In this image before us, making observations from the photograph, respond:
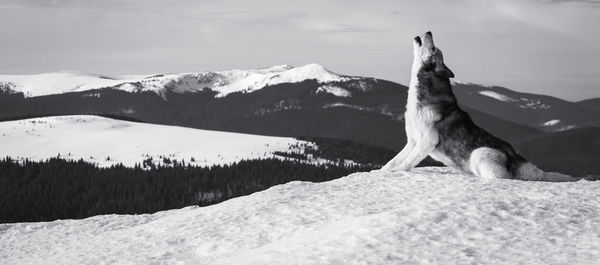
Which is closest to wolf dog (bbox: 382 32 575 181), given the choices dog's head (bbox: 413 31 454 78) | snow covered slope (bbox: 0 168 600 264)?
dog's head (bbox: 413 31 454 78)

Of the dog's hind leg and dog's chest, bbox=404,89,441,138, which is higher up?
dog's chest, bbox=404,89,441,138

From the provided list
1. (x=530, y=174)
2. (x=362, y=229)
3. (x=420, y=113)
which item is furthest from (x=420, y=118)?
(x=362, y=229)

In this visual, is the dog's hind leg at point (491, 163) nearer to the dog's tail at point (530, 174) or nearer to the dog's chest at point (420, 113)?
the dog's tail at point (530, 174)

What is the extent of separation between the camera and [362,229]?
9.55 m

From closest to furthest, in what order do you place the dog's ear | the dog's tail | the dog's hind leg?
the dog's hind leg < the dog's tail < the dog's ear

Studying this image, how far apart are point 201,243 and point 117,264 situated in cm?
154

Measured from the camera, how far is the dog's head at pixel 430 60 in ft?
44.6

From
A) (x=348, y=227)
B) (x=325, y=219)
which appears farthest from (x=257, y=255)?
(x=325, y=219)

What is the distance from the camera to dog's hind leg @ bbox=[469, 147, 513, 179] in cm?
1324

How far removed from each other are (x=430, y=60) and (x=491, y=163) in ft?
8.98

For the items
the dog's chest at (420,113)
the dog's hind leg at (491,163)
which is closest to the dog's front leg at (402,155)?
the dog's chest at (420,113)

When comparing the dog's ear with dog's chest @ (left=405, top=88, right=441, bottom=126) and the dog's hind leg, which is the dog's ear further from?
the dog's hind leg

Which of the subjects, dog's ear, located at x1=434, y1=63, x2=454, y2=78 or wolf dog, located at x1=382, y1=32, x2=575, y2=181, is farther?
dog's ear, located at x1=434, y1=63, x2=454, y2=78

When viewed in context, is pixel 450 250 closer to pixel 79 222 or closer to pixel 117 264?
pixel 117 264
